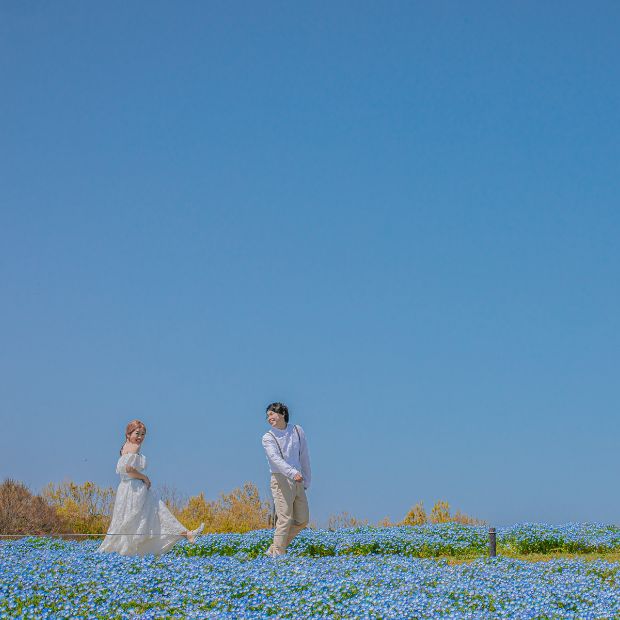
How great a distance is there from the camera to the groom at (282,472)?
1258 cm

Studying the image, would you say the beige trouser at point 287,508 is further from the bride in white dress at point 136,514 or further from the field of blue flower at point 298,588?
the bride in white dress at point 136,514

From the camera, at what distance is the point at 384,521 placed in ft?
74.1

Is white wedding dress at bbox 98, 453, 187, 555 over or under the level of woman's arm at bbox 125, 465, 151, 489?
under

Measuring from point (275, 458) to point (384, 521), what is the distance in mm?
11108

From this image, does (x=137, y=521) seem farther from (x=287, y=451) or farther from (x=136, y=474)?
(x=287, y=451)

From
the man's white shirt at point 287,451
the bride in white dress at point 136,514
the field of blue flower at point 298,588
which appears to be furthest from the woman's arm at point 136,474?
the man's white shirt at point 287,451

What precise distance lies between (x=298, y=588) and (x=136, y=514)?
4139 mm

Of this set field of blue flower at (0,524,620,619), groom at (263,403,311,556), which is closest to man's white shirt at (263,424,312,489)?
groom at (263,403,311,556)

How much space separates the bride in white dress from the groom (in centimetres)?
127

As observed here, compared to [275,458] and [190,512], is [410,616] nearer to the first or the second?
[275,458]

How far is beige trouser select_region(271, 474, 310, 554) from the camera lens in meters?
12.7

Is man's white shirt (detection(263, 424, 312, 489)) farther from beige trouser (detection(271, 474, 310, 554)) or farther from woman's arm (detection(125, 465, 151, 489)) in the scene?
woman's arm (detection(125, 465, 151, 489))

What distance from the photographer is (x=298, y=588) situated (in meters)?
9.14

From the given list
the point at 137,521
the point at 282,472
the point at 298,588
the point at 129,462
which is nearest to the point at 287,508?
the point at 282,472
